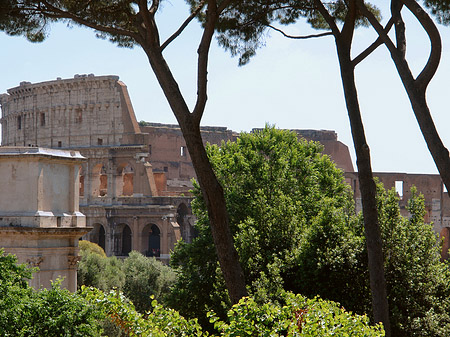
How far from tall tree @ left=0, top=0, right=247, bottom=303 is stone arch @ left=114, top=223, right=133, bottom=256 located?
3099 centimetres

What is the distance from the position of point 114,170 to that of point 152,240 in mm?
5071

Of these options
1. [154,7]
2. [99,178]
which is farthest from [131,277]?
[154,7]

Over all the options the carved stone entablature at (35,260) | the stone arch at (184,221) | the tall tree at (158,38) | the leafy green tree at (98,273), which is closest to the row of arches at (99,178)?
the stone arch at (184,221)

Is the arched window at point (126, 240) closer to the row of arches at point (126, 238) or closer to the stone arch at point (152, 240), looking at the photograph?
the row of arches at point (126, 238)

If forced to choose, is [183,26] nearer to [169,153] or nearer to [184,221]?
[184,221]

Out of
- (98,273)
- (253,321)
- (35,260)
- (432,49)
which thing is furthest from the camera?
(98,273)

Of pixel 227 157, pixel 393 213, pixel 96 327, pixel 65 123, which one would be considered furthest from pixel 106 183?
pixel 96 327

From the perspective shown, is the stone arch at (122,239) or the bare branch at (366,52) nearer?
the bare branch at (366,52)

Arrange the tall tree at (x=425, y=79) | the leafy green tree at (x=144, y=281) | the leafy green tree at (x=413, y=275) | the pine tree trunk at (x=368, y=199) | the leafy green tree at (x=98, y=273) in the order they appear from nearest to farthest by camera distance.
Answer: the tall tree at (x=425, y=79) < the pine tree trunk at (x=368, y=199) < the leafy green tree at (x=413, y=275) < the leafy green tree at (x=98, y=273) < the leafy green tree at (x=144, y=281)

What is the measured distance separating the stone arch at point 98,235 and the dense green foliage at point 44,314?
33.6 m

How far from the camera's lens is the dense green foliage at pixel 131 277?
28734 millimetres

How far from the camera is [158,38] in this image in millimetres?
10625

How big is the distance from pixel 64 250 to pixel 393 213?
789 cm

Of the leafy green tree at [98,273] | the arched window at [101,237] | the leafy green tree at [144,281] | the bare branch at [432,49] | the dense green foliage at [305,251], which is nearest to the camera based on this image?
the bare branch at [432,49]
